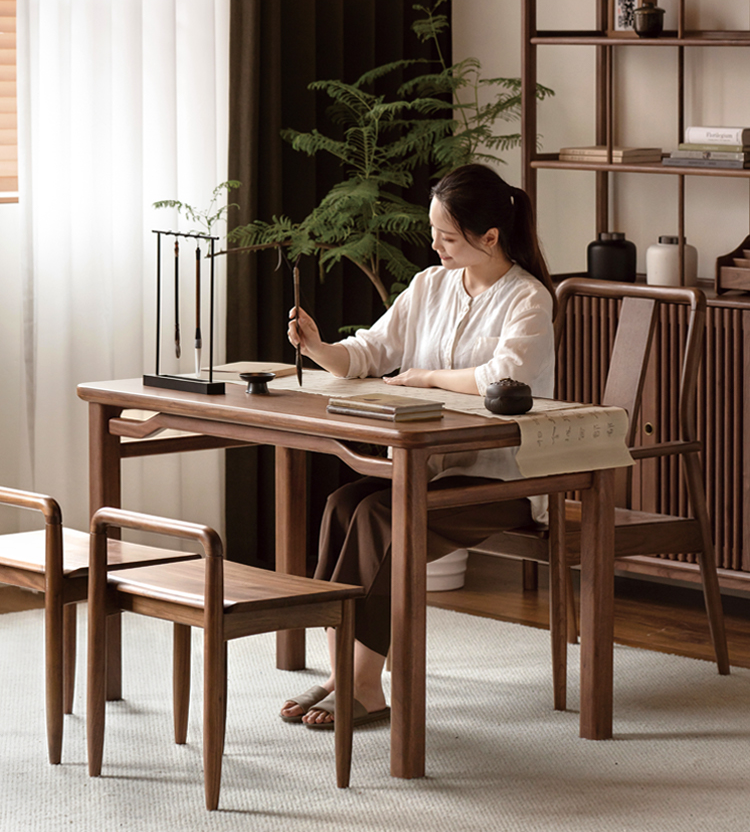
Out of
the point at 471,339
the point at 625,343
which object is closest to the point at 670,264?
the point at 625,343

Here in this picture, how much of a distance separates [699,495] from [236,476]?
5.39 ft

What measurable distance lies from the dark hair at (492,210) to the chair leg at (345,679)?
3.18 ft

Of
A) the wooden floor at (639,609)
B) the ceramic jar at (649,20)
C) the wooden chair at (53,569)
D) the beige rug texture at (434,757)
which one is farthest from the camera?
the ceramic jar at (649,20)

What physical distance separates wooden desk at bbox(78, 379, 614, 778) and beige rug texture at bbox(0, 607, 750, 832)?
12cm

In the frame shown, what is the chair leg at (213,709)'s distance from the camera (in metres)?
2.51

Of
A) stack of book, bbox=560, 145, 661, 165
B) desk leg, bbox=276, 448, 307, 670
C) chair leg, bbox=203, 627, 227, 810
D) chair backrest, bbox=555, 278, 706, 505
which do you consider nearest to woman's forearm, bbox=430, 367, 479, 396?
desk leg, bbox=276, 448, 307, 670

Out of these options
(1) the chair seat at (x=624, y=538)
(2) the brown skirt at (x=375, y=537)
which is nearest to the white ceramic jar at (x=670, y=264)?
(1) the chair seat at (x=624, y=538)

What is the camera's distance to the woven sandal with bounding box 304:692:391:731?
3.10m

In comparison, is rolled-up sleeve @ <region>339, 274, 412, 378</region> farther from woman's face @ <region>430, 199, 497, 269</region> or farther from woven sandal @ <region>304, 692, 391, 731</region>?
woven sandal @ <region>304, 692, 391, 731</region>

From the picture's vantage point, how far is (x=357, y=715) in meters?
3.10

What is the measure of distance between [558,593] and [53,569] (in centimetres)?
116

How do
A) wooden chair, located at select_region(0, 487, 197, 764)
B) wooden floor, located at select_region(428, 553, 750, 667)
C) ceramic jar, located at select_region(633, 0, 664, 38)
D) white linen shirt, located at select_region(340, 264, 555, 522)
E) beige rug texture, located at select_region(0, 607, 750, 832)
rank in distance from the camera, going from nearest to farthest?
beige rug texture, located at select_region(0, 607, 750, 832)
wooden chair, located at select_region(0, 487, 197, 764)
white linen shirt, located at select_region(340, 264, 555, 522)
wooden floor, located at select_region(428, 553, 750, 667)
ceramic jar, located at select_region(633, 0, 664, 38)

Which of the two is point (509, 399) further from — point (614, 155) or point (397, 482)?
Result: point (614, 155)

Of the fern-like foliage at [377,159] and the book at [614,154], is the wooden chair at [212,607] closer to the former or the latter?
the fern-like foliage at [377,159]
